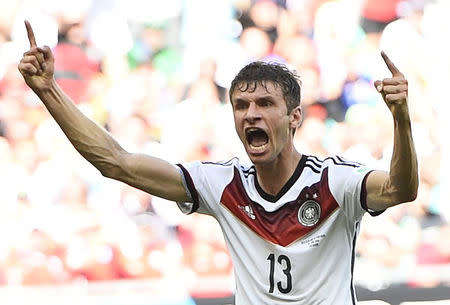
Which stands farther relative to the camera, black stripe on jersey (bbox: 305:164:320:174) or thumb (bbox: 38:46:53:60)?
black stripe on jersey (bbox: 305:164:320:174)

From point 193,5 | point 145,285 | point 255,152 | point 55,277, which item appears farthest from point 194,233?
point 255,152

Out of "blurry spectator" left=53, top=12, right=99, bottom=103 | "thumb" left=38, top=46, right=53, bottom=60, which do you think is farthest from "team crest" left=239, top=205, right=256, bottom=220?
"blurry spectator" left=53, top=12, right=99, bottom=103

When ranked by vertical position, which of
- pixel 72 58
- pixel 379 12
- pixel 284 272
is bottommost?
pixel 284 272

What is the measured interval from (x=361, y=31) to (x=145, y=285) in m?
2.43

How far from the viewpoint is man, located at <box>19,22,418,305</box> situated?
429cm

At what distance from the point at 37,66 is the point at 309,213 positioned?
116 centimetres

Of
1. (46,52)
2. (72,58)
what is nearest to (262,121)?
(46,52)

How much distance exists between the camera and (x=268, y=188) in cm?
450

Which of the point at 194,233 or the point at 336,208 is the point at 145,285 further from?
the point at 336,208

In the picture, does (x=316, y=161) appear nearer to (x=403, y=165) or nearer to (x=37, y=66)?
(x=403, y=165)

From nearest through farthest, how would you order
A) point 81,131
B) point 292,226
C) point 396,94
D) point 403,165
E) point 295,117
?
point 396,94 < point 403,165 < point 81,131 < point 292,226 < point 295,117

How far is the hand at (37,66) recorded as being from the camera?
13.8ft

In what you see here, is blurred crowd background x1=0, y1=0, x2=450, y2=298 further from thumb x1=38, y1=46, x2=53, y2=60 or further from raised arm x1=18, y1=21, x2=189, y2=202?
thumb x1=38, y1=46, x2=53, y2=60

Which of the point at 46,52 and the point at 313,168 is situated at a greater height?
the point at 46,52
